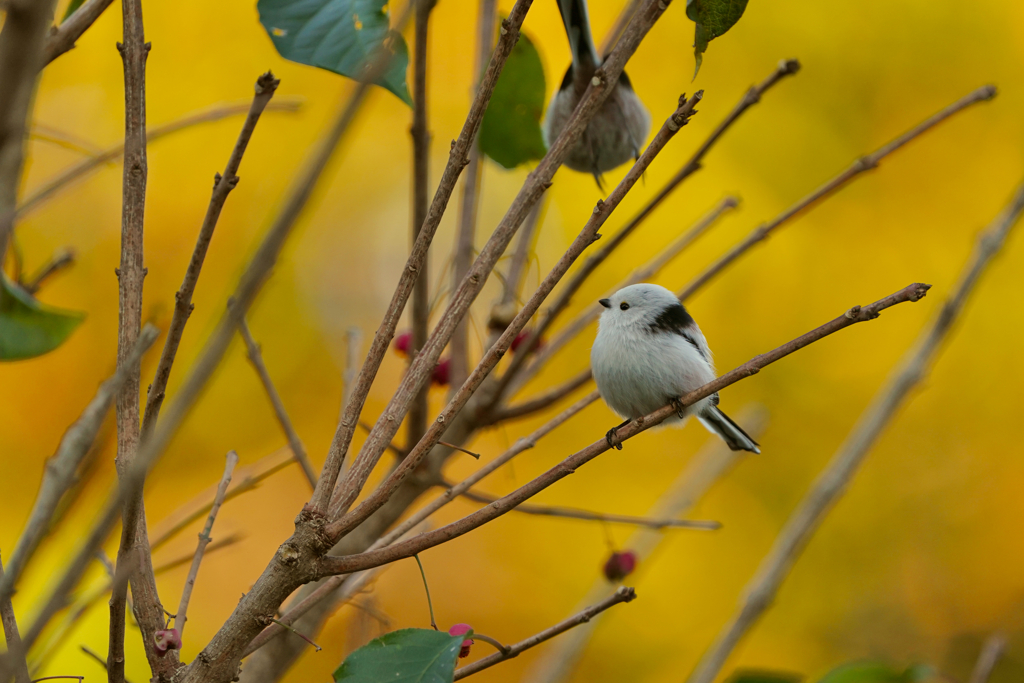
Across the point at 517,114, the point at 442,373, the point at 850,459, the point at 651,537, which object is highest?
the point at 517,114

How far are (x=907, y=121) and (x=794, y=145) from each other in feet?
2.06

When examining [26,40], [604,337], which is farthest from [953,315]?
[26,40]

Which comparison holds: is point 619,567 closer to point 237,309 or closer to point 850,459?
point 850,459

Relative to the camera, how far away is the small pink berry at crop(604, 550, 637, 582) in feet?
3.71

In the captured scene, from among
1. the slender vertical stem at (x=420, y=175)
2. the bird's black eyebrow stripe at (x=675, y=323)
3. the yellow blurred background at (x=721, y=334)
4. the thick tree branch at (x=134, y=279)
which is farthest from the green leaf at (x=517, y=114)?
the yellow blurred background at (x=721, y=334)

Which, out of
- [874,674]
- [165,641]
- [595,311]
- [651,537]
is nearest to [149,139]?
[165,641]

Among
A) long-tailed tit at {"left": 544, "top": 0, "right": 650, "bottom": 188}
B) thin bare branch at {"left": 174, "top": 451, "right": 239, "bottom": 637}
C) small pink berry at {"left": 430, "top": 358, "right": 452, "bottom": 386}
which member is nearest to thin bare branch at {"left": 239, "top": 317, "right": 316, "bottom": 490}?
thin bare branch at {"left": 174, "top": 451, "right": 239, "bottom": 637}

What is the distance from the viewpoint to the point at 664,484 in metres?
3.03

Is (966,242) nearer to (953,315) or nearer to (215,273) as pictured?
(953,315)

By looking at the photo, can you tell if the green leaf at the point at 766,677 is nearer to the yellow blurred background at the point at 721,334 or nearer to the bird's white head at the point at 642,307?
the bird's white head at the point at 642,307

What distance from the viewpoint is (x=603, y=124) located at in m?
1.00

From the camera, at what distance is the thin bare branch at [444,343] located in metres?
0.48

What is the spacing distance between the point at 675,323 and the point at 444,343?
481 mm

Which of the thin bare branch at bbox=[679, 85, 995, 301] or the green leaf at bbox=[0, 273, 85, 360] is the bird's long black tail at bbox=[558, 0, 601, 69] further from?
the green leaf at bbox=[0, 273, 85, 360]
